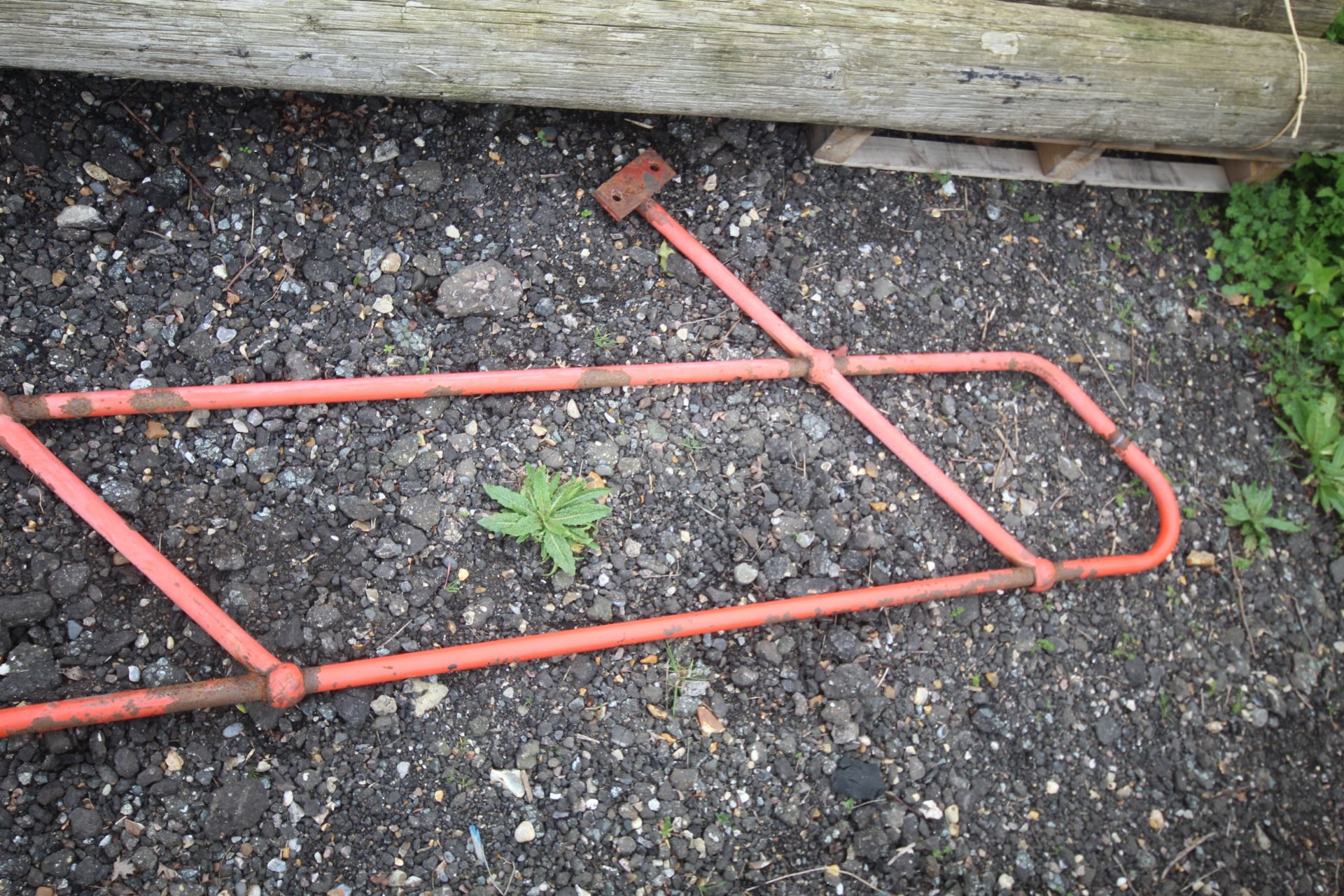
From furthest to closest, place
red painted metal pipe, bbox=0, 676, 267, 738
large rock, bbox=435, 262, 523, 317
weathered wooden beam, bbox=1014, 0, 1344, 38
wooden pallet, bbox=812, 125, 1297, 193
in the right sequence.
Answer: wooden pallet, bbox=812, 125, 1297, 193 < weathered wooden beam, bbox=1014, 0, 1344, 38 < large rock, bbox=435, 262, 523, 317 < red painted metal pipe, bbox=0, 676, 267, 738

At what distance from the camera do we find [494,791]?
256 centimetres

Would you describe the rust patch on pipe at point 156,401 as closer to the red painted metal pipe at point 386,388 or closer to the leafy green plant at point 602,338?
the red painted metal pipe at point 386,388

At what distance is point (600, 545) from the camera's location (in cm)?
278

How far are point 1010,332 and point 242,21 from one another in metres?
2.59

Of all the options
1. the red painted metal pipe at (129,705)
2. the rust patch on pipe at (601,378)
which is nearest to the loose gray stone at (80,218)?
the red painted metal pipe at (129,705)

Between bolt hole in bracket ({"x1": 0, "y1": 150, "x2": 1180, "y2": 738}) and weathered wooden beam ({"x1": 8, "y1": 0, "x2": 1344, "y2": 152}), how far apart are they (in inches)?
19.3

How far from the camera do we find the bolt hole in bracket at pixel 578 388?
90.7 inches

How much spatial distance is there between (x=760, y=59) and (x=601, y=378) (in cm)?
101

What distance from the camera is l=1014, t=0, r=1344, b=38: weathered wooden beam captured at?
299 centimetres

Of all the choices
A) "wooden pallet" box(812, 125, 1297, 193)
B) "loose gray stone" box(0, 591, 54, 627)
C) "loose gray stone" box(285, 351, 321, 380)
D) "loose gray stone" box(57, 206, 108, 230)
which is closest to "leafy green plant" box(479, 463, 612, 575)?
"loose gray stone" box(285, 351, 321, 380)

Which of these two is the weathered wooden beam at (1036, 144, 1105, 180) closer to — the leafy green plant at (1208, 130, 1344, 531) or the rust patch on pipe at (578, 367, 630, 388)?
the leafy green plant at (1208, 130, 1344, 531)

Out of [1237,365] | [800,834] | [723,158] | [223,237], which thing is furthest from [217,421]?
[1237,365]

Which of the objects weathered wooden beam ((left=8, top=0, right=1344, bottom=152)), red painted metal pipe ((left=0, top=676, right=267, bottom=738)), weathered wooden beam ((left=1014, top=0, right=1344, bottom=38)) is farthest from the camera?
weathered wooden beam ((left=1014, top=0, right=1344, bottom=38))

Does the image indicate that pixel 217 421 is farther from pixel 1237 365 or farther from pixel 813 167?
pixel 1237 365
